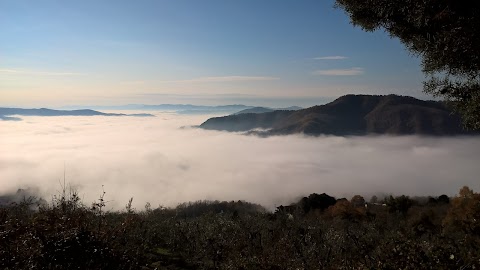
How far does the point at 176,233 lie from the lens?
106 ft

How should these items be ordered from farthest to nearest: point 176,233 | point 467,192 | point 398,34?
1. point 467,192
2. point 176,233
3. point 398,34

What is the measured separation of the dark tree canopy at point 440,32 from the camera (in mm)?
9633

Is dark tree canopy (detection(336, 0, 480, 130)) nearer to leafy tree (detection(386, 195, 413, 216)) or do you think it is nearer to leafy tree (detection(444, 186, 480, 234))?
leafy tree (detection(444, 186, 480, 234))

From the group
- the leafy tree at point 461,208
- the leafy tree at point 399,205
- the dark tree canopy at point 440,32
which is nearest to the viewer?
the dark tree canopy at point 440,32

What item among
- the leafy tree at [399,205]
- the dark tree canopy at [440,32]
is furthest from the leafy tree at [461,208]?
the dark tree canopy at [440,32]

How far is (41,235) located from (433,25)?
12214mm

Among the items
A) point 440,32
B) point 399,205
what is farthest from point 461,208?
point 440,32

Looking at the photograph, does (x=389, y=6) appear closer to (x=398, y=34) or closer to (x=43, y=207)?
(x=398, y=34)

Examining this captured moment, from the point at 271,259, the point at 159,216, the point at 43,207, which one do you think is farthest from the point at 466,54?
the point at 159,216

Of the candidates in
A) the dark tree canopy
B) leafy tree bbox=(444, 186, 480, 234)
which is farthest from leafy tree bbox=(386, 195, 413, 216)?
the dark tree canopy

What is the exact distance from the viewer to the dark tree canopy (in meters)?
9.63

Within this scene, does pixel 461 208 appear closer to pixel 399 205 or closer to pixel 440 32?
pixel 399 205

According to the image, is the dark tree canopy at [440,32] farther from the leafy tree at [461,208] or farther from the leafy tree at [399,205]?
the leafy tree at [399,205]

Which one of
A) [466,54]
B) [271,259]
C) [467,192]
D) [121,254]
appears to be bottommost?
[467,192]
